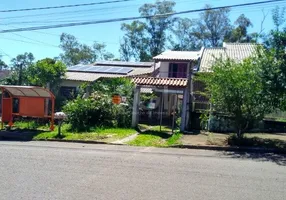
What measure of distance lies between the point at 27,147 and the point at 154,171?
5542 mm

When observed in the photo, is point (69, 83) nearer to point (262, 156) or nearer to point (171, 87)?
point (171, 87)

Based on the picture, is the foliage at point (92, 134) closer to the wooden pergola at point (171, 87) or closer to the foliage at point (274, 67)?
the wooden pergola at point (171, 87)

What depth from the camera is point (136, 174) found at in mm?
6945

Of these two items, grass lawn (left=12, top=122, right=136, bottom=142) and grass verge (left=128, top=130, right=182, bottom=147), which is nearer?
grass verge (left=128, top=130, right=182, bottom=147)

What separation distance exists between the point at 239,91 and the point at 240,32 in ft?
108

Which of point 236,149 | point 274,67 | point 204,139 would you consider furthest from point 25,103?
point 274,67

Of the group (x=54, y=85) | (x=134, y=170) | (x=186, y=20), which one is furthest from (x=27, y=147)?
(x=186, y=20)

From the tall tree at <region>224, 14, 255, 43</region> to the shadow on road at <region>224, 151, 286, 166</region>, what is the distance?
33.8 meters

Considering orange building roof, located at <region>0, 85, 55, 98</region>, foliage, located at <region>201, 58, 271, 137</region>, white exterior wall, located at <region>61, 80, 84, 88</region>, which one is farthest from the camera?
white exterior wall, located at <region>61, 80, 84, 88</region>

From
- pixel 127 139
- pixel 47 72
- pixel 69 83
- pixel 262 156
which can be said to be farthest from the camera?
pixel 69 83

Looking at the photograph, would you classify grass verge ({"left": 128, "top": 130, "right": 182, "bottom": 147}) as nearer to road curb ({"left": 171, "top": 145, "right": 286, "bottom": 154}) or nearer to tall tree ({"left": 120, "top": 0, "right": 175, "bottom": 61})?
road curb ({"left": 171, "top": 145, "right": 286, "bottom": 154})

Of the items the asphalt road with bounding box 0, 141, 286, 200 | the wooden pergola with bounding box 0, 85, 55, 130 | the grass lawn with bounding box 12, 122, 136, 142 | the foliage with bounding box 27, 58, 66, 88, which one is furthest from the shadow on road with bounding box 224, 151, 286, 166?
the foliage with bounding box 27, 58, 66, 88

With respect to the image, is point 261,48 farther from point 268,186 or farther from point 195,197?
point 195,197

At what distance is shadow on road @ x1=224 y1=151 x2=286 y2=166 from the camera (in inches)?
370
